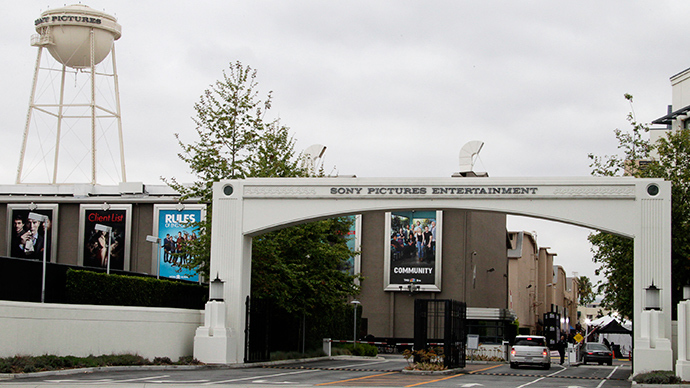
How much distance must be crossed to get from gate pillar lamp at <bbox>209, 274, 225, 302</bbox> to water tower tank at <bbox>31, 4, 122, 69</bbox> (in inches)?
1253

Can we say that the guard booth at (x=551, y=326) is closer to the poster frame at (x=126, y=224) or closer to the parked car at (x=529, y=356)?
the parked car at (x=529, y=356)

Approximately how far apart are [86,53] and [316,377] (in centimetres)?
3793

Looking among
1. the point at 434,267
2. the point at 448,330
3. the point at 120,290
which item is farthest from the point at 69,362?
the point at 434,267

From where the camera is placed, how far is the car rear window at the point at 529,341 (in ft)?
123

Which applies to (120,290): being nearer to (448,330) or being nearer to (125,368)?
(125,368)

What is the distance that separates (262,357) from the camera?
98.2 ft

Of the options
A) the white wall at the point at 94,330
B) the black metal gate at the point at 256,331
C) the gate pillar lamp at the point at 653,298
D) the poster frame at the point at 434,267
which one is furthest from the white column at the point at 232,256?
the poster frame at the point at 434,267

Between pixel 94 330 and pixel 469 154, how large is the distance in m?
39.1

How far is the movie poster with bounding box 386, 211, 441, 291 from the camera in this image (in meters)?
56.9

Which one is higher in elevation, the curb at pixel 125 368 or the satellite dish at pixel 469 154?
the satellite dish at pixel 469 154

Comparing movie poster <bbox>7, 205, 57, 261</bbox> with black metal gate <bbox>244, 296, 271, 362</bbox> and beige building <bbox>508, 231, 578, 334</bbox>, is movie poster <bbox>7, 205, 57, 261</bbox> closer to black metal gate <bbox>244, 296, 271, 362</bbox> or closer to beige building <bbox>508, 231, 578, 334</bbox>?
black metal gate <bbox>244, 296, 271, 362</bbox>

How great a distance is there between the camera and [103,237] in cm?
5688

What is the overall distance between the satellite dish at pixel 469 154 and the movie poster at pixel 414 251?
14.4ft

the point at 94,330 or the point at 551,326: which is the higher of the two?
the point at 94,330
